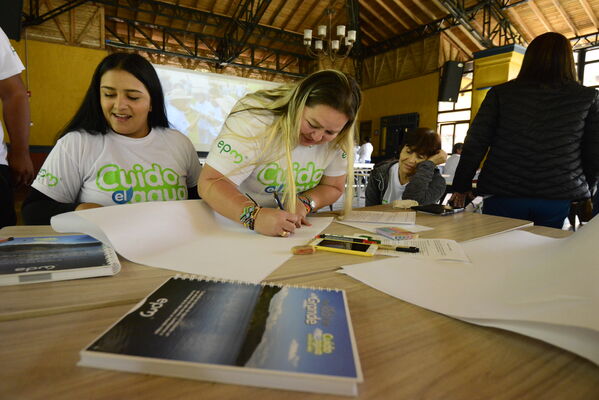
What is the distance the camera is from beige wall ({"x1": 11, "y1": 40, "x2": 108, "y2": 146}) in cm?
710

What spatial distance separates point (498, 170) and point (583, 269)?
3.56ft

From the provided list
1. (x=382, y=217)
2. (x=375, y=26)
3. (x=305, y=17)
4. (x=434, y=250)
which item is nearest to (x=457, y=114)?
(x=375, y=26)

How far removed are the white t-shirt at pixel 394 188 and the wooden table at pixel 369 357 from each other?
1.64 meters

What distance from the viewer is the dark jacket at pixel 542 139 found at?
4.18ft

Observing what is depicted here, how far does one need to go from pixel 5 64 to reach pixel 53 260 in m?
1.21

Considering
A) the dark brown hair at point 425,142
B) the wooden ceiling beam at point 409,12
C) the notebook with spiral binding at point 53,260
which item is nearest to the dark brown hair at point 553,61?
the dark brown hair at point 425,142

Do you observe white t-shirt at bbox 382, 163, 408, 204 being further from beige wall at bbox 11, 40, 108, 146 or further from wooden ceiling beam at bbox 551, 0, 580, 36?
beige wall at bbox 11, 40, 108, 146

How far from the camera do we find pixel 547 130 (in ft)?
4.26

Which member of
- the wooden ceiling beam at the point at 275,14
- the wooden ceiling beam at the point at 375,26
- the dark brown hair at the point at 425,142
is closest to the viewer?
the dark brown hair at the point at 425,142

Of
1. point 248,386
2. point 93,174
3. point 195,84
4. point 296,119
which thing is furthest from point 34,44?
point 248,386

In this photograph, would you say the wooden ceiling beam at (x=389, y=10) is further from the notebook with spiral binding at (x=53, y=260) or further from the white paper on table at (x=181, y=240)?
the notebook with spiral binding at (x=53, y=260)

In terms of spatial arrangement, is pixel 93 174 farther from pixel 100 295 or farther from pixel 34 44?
pixel 34 44

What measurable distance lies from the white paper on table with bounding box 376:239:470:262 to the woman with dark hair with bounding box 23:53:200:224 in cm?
82

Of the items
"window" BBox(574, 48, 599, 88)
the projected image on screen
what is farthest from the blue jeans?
"window" BBox(574, 48, 599, 88)
